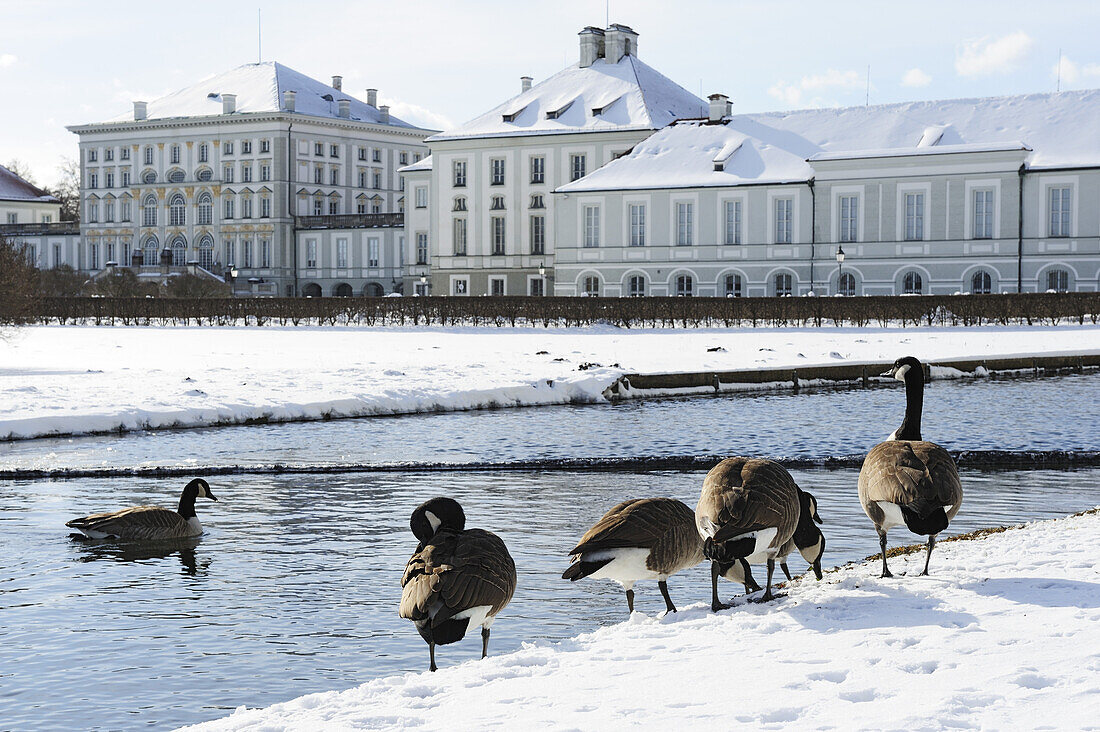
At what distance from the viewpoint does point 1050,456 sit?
16719 millimetres

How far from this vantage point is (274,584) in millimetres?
9641

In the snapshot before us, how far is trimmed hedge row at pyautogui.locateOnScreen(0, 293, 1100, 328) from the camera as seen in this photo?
47406mm

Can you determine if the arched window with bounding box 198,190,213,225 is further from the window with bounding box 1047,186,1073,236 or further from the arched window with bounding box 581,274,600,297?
the window with bounding box 1047,186,1073,236

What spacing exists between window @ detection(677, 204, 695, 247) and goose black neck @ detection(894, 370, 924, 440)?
5577 centimetres

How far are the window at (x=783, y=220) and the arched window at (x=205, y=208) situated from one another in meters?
56.9

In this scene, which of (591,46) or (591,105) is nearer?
(591,105)

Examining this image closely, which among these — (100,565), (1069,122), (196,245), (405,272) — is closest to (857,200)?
(1069,122)

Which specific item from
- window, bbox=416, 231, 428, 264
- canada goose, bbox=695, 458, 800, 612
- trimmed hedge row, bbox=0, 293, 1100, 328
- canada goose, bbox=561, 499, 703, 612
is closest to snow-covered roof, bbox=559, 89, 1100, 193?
trimmed hedge row, bbox=0, 293, 1100, 328

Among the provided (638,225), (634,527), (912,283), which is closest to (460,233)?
(638,225)

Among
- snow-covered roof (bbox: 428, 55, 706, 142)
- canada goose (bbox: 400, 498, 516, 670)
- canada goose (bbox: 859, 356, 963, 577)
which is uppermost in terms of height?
snow-covered roof (bbox: 428, 55, 706, 142)

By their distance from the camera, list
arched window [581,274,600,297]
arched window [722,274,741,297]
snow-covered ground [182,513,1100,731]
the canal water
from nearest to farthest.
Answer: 1. snow-covered ground [182,513,1100,731]
2. the canal water
3. arched window [722,274,741,297]
4. arched window [581,274,600,297]

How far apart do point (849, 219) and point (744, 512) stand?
5652cm

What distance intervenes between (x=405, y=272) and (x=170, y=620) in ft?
271

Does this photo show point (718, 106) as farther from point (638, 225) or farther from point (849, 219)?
point (849, 219)
